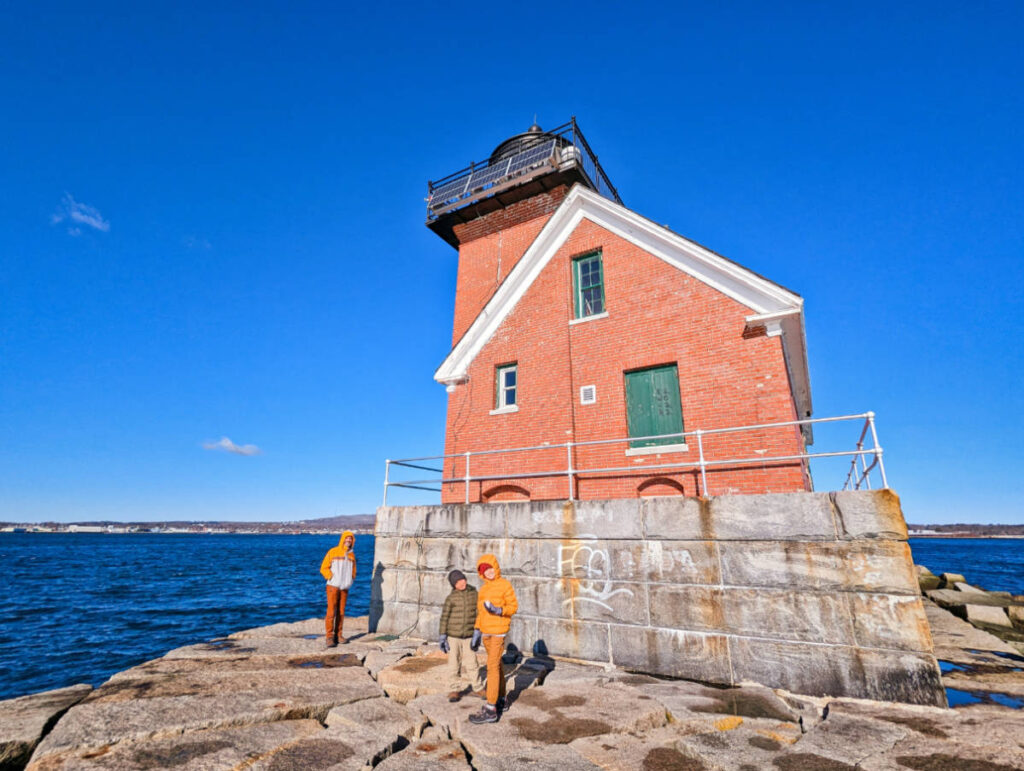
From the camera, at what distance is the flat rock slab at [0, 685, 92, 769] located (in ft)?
16.3

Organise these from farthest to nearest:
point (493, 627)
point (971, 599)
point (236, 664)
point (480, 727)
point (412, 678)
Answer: point (971, 599) < point (236, 664) < point (412, 678) < point (493, 627) < point (480, 727)

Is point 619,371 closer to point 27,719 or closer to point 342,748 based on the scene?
point 342,748

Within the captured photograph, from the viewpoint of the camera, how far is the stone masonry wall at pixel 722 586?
6.39 metres

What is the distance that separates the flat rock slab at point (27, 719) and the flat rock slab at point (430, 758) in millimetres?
3922

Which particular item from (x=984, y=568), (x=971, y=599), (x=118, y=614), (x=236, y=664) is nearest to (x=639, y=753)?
(x=236, y=664)

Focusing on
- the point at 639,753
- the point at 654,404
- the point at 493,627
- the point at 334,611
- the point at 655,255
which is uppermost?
the point at 655,255

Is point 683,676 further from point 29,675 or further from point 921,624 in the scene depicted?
point 29,675

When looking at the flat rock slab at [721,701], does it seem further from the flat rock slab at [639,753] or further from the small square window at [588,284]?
the small square window at [588,284]

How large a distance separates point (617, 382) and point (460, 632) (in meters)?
6.76

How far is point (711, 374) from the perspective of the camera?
1034 centimetres

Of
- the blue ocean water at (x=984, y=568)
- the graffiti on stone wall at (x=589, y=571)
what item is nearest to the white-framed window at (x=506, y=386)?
the graffiti on stone wall at (x=589, y=571)

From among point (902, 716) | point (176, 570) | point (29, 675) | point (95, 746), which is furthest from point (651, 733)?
point (176, 570)

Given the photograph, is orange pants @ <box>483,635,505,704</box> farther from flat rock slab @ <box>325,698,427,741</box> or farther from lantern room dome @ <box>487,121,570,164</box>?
A: lantern room dome @ <box>487,121,570,164</box>

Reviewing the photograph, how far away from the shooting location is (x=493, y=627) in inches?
233
